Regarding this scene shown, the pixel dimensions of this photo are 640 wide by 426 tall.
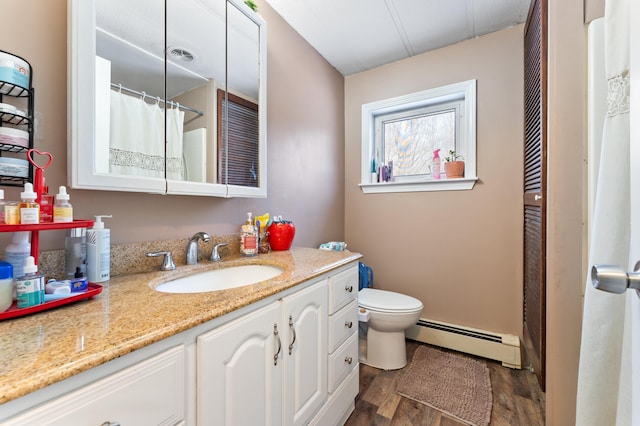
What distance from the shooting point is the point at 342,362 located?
4.35 ft

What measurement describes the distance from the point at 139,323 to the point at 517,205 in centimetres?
217

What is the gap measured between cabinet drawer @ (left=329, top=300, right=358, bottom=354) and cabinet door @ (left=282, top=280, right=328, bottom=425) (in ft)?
0.20

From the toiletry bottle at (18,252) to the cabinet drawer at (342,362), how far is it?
110cm

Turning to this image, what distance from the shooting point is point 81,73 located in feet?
2.81

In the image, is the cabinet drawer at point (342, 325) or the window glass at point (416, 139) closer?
the cabinet drawer at point (342, 325)

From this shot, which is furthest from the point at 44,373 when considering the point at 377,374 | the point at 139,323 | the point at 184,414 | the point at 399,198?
the point at 399,198

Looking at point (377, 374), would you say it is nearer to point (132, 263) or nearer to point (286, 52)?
point (132, 263)

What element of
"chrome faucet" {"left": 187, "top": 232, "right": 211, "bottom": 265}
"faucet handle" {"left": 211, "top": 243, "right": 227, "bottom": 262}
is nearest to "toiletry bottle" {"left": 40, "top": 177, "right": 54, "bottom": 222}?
"chrome faucet" {"left": 187, "top": 232, "right": 211, "bottom": 265}

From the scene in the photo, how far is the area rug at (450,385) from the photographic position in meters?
1.42

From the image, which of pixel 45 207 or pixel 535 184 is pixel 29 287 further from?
pixel 535 184

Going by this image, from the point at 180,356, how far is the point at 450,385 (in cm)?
166

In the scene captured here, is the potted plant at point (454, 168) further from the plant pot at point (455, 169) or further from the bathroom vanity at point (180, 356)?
the bathroom vanity at point (180, 356)

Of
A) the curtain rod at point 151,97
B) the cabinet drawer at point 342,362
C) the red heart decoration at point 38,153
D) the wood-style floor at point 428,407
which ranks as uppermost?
the curtain rod at point 151,97

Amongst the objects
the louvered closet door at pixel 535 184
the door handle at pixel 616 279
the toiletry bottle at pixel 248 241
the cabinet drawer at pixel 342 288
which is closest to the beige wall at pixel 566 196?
the louvered closet door at pixel 535 184
